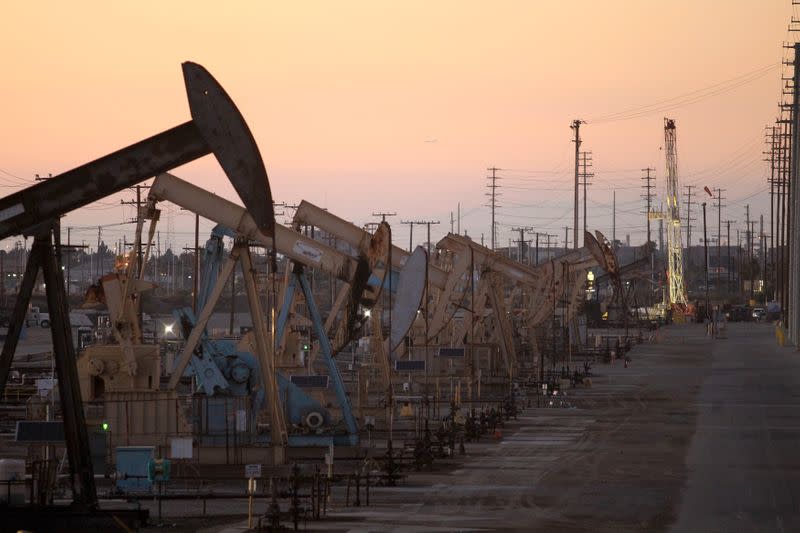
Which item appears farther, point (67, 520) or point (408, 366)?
point (408, 366)

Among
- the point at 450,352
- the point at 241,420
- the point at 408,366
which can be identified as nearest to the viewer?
the point at 241,420

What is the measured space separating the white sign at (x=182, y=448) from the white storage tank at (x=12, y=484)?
3.00 metres

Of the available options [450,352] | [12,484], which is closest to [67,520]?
[12,484]

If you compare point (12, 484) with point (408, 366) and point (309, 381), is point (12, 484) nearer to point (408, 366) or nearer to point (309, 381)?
point (309, 381)

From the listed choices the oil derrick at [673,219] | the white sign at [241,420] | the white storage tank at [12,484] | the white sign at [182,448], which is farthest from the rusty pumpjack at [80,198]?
the oil derrick at [673,219]

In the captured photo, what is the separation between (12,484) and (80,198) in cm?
553

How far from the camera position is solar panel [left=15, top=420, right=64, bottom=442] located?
1144 inches

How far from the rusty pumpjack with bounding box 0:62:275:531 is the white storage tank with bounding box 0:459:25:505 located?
7.04ft

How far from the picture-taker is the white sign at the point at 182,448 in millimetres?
27891

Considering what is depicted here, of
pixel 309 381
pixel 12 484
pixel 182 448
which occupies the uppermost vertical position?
pixel 309 381

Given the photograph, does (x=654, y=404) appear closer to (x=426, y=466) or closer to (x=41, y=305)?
(x=426, y=466)

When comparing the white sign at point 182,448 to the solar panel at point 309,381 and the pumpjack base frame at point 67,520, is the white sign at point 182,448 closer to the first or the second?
the pumpjack base frame at point 67,520

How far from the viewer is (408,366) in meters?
51.2

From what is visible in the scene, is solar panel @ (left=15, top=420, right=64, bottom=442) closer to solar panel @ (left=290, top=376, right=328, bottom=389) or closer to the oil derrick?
solar panel @ (left=290, top=376, right=328, bottom=389)
